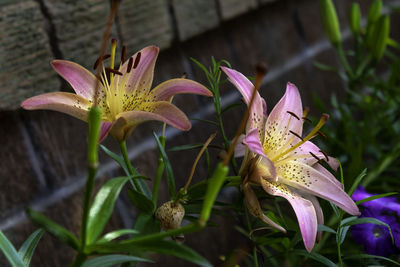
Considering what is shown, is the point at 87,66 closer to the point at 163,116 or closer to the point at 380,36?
the point at 163,116

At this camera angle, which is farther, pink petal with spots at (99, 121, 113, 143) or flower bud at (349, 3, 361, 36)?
flower bud at (349, 3, 361, 36)

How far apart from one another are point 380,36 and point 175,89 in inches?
19.6

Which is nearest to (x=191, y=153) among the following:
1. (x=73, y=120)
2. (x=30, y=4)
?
(x=73, y=120)

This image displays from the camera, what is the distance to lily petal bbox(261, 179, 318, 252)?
1.34 feet

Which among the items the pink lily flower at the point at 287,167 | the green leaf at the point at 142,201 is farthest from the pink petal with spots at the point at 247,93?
the green leaf at the point at 142,201

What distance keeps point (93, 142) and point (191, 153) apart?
59 centimetres

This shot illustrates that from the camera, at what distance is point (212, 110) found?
0.94 m

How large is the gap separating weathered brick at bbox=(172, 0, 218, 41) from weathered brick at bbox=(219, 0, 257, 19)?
23mm

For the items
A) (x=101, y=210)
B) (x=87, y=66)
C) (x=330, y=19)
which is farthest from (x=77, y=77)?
(x=330, y=19)

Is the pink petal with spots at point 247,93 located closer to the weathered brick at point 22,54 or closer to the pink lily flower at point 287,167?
the pink lily flower at point 287,167

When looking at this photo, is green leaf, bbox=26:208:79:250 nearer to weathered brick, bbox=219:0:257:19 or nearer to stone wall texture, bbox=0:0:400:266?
stone wall texture, bbox=0:0:400:266

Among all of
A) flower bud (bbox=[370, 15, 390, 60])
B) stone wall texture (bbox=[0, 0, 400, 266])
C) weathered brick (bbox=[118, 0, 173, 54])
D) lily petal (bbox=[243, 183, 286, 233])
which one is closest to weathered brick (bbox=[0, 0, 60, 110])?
stone wall texture (bbox=[0, 0, 400, 266])

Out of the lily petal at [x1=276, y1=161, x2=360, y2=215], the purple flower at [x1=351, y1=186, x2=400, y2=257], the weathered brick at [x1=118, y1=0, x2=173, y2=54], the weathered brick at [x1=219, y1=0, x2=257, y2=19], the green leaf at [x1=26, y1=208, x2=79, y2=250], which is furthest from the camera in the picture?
the weathered brick at [x1=219, y1=0, x2=257, y2=19]

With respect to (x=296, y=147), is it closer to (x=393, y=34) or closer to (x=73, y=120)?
(x=73, y=120)
